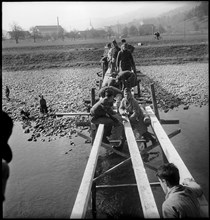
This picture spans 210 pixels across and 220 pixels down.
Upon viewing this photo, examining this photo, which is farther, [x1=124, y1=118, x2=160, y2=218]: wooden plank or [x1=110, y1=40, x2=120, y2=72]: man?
[x1=110, y1=40, x2=120, y2=72]: man

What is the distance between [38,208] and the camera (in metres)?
7.30

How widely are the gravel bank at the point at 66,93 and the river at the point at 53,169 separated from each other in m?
1.25

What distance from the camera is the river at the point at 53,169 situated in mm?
7355

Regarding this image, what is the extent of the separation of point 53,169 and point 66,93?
38.3 ft

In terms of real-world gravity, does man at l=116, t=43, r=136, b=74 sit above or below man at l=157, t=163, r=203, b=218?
above

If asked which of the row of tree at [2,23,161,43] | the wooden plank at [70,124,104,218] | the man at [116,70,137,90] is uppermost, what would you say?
the row of tree at [2,23,161,43]

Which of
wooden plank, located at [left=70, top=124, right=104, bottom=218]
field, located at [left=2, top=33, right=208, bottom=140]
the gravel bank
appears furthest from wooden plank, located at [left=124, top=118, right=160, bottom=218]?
the gravel bank

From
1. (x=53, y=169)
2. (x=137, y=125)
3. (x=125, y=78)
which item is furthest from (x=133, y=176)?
(x=125, y=78)

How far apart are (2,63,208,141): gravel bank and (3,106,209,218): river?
4.11ft

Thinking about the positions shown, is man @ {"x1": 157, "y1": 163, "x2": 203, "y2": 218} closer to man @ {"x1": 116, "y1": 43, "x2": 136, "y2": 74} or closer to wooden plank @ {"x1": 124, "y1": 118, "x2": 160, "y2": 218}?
wooden plank @ {"x1": 124, "y1": 118, "x2": 160, "y2": 218}

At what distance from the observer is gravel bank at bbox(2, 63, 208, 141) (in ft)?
44.4

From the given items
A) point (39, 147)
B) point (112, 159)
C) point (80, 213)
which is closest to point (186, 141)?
point (112, 159)

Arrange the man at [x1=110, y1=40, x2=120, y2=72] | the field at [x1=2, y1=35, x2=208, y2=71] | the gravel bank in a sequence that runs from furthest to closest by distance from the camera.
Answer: the field at [x1=2, y1=35, x2=208, y2=71] → the gravel bank → the man at [x1=110, y1=40, x2=120, y2=72]

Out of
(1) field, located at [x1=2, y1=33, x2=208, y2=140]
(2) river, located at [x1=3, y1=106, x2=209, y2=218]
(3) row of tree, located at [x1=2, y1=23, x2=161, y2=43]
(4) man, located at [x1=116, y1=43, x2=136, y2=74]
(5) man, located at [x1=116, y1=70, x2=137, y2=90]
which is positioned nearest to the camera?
(2) river, located at [x1=3, y1=106, x2=209, y2=218]
